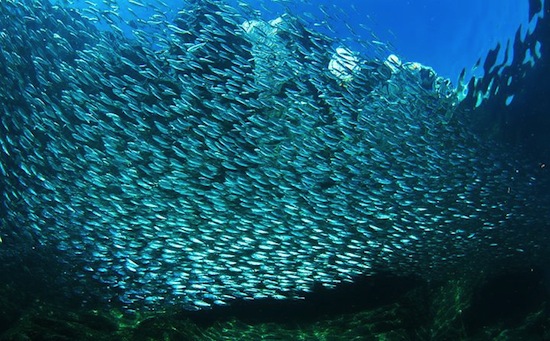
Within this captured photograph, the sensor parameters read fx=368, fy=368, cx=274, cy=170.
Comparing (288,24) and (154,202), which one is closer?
(288,24)

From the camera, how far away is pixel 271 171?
9.89 meters

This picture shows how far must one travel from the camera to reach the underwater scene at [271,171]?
7.75 metres

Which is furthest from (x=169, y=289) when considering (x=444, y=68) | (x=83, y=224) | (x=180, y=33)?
(x=444, y=68)

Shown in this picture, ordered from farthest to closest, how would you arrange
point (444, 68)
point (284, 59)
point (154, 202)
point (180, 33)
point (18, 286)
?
point (18, 286) < point (154, 202) < point (444, 68) < point (284, 59) < point (180, 33)

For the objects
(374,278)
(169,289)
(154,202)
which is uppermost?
(154,202)

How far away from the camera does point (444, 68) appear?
863cm

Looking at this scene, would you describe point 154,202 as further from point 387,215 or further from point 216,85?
point 387,215

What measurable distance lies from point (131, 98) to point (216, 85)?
6.11 ft

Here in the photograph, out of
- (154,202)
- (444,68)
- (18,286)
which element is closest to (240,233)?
(154,202)

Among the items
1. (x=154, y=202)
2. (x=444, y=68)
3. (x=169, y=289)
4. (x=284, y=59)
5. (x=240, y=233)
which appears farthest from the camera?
(x=169, y=289)

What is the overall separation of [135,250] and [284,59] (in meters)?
7.99

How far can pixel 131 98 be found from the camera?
26.3ft

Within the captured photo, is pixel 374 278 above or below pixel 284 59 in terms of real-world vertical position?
below

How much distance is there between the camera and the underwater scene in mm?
7754
